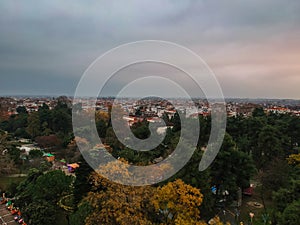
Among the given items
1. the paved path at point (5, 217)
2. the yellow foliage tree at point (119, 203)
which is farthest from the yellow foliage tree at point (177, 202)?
the paved path at point (5, 217)

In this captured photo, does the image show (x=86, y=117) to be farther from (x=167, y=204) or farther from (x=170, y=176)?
(x=167, y=204)

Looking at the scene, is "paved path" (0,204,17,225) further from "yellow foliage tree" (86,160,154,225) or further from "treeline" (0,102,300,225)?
"yellow foliage tree" (86,160,154,225)

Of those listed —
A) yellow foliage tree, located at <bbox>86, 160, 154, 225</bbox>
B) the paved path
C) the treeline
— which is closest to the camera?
yellow foliage tree, located at <bbox>86, 160, 154, 225</bbox>

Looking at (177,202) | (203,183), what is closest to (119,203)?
(177,202)

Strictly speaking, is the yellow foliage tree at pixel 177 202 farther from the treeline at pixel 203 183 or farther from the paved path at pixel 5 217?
the paved path at pixel 5 217

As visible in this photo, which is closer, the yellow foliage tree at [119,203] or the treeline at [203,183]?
the yellow foliage tree at [119,203]

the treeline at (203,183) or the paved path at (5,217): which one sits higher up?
the treeline at (203,183)

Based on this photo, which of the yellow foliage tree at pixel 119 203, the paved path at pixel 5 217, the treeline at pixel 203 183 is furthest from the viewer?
the paved path at pixel 5 217

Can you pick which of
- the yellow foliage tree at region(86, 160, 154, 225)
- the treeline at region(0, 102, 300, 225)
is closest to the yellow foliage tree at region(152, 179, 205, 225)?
the treeline at region(0, 102, 300, 225)

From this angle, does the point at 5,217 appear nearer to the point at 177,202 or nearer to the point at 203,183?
the point at 203,183

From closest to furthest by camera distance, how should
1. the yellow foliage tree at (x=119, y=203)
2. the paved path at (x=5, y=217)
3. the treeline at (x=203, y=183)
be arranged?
the yellow foliage tree at (x=119, y=203)
the treeline at (x=203, y=183)
the paved path at (x=5, y=217)

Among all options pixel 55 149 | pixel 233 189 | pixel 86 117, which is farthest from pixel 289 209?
pixel 55 149
